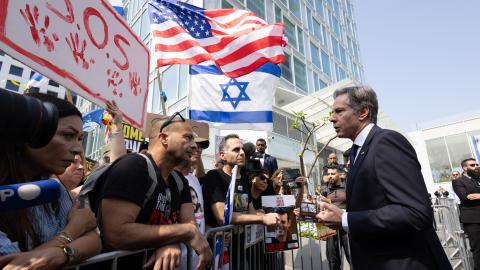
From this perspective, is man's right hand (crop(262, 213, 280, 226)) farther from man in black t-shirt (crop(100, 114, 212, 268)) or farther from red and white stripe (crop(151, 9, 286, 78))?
red and white stripe (crop(151, 9, 286, 78))

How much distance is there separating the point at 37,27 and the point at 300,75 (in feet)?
68.4

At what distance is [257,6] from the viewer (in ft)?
59.8

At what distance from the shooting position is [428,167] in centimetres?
2312

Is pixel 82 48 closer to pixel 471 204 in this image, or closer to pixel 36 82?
pixel 36 82

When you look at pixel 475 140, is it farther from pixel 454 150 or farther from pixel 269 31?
pixel 454 150

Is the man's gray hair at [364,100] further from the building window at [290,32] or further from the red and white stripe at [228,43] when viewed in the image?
the building window at [290,32]

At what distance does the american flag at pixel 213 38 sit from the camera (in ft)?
14.6

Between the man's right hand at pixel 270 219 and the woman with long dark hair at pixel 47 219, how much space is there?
1.62 m

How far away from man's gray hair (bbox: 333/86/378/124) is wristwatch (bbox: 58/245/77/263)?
191 centimetres

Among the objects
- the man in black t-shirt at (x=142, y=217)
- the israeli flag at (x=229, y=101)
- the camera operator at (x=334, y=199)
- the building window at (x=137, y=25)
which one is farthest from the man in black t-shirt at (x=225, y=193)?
the building window at (x=137, y=25)

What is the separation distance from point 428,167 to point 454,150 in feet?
8.96

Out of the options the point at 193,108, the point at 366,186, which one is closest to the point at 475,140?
the point at 193,108

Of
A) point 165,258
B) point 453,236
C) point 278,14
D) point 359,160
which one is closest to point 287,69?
point 278,14

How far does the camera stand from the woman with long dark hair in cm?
103
